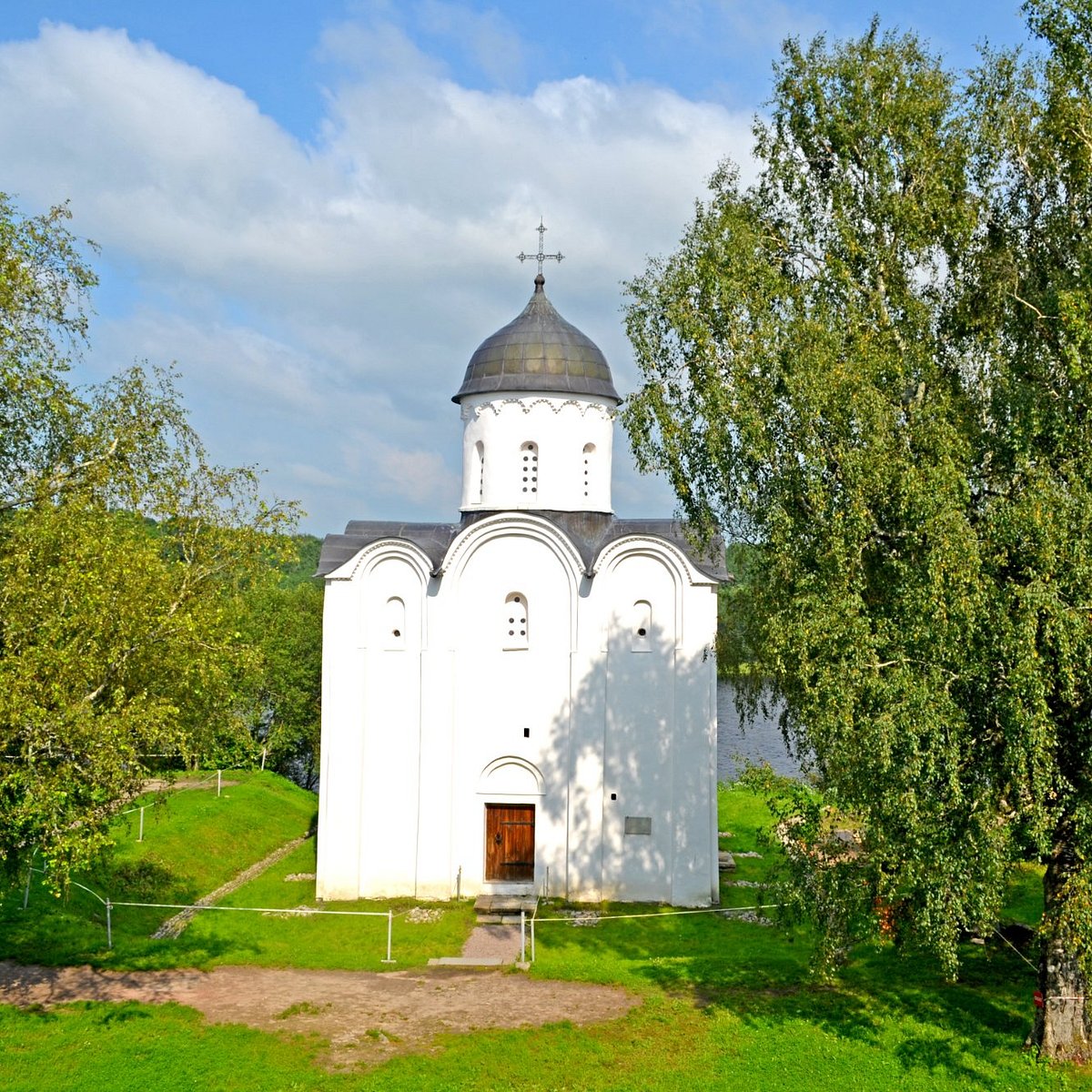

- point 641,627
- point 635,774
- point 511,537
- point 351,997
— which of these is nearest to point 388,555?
point 511,537

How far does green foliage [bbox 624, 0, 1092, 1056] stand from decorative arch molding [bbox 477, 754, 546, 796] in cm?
618

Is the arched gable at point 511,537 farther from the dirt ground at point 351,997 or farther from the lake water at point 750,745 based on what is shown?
the lake water at point 750,745

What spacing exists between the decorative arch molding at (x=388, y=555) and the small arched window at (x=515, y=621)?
1.60m

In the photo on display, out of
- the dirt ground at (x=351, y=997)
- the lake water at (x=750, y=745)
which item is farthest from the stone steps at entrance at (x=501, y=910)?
the lake water at (x=750, y=745)

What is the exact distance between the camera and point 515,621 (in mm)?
21297

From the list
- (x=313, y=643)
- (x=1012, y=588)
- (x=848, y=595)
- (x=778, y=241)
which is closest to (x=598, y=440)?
(x=778, y=241)

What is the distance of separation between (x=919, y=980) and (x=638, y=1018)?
13.2 feet

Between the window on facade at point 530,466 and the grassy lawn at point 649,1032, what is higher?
the window on facade at point 530,466

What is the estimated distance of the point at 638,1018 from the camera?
1411cm

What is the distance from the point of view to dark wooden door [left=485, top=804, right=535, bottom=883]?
2064 cm

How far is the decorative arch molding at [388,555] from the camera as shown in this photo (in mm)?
21156

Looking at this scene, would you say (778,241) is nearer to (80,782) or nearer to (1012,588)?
(1012,588)

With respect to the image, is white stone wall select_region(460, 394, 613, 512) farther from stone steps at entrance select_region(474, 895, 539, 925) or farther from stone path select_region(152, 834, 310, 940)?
stone path select_region(152, 834, 310, 940)

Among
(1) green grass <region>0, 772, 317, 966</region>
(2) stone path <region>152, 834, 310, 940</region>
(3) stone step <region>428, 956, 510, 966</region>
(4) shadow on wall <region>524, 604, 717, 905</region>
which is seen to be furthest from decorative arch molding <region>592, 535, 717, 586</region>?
(2) stone path <region>152, 834, 310, 940</region>
